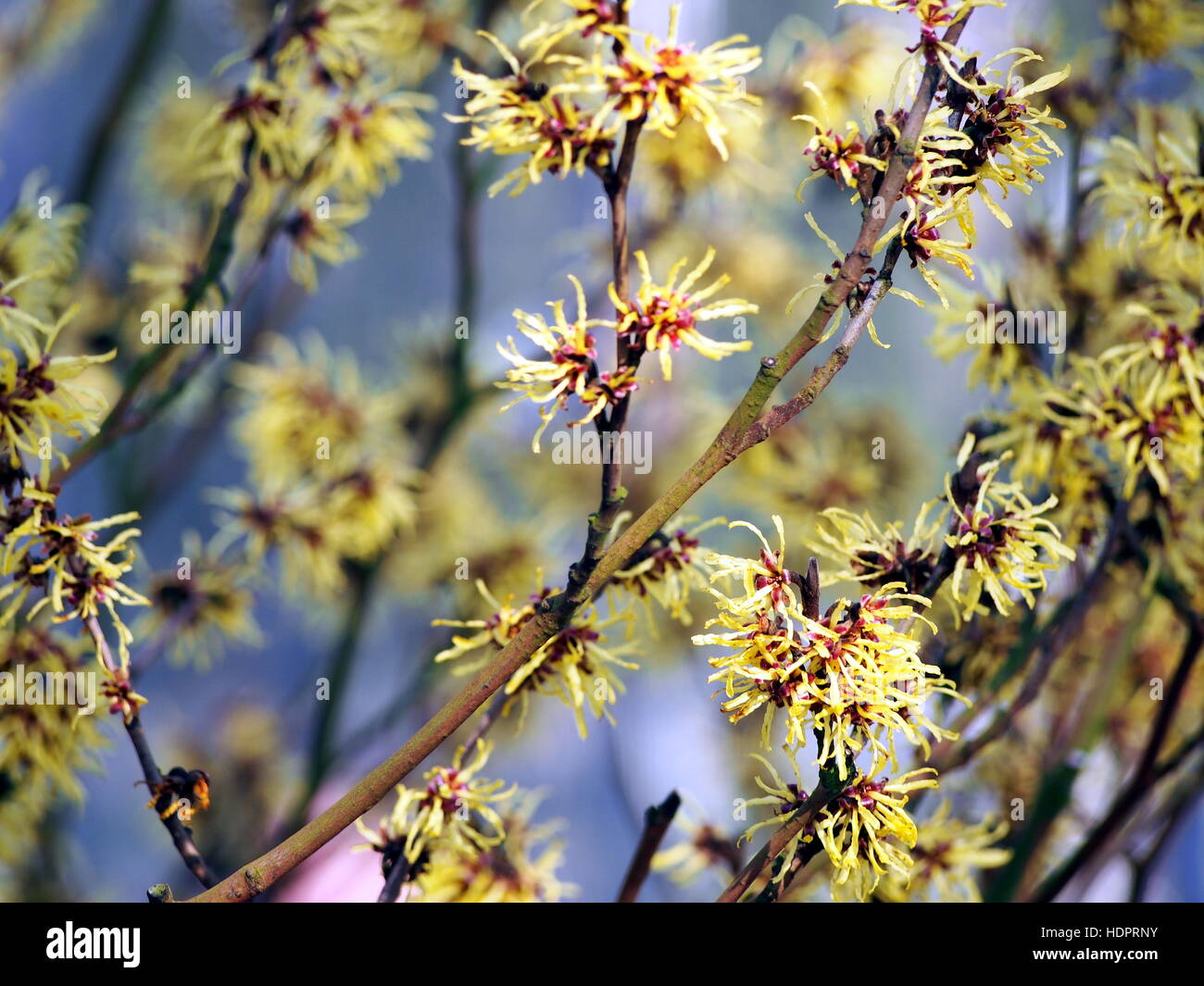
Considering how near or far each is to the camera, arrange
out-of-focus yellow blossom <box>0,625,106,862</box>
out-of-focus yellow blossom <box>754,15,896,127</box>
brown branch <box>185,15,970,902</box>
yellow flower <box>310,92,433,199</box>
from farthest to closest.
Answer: out-of-focus yellow blossom <box>754,15,896,127</box> < yellow flower <box>310,92,433,199</box> < out-of-focus yellow blossom <box>0,625,106,862</box> < brown branch <box>185,15,970,902</box>

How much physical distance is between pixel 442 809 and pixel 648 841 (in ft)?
0.26

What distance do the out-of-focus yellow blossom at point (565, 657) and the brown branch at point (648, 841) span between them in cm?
4

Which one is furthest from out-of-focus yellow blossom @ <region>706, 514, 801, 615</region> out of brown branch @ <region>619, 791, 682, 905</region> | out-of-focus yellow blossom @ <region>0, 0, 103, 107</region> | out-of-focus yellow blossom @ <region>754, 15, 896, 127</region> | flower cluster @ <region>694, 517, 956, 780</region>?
out-of-focus yellow blossom @ <region>0, 0, 103, 107</region>

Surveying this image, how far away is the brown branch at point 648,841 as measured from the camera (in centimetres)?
42

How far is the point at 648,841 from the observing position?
427 millimetres

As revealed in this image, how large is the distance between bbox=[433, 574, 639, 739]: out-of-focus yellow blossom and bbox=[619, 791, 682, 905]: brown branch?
0.04 meters

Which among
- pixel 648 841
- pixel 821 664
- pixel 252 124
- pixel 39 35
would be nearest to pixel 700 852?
pixel 648 841

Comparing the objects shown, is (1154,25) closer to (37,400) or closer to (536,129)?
(536,129)

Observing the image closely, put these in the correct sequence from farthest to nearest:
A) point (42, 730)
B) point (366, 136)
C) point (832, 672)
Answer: point (366, 136), point (42, 730), point (832, 672)

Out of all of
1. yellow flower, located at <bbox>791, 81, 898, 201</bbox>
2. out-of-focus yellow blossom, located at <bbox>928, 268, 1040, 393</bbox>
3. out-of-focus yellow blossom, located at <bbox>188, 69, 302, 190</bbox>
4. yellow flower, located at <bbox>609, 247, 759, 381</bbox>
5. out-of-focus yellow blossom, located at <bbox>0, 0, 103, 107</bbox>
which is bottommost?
yellow flower, located at <bbox>609, 247, 759, 381</bbox>

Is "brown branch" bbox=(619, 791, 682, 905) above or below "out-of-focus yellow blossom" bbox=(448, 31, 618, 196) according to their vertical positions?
below

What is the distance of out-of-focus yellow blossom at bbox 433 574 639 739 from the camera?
40 centimetres

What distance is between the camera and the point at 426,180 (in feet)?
4.33

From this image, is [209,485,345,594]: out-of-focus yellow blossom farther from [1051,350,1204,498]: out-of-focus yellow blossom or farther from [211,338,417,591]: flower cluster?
[1051,350,1204,498]: out-of-focus yellow blossom
